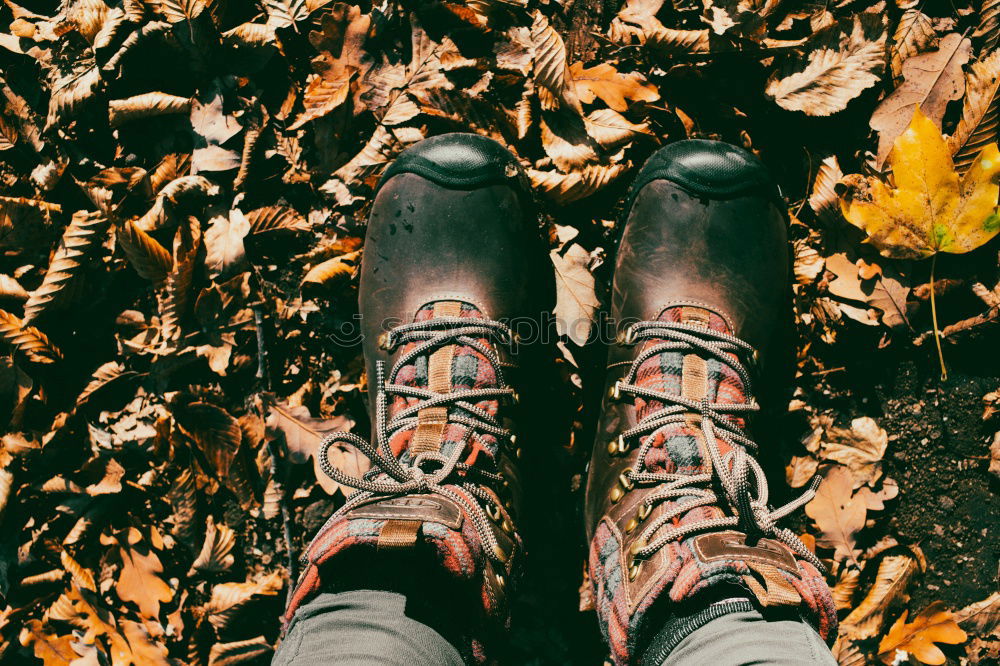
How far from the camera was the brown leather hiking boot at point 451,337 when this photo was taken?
4.26 ft

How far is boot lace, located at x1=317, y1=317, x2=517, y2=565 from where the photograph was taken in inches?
50.5

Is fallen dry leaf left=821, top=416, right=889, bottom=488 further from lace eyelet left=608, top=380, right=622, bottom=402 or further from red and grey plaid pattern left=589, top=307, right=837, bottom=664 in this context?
lace eyelet left=608, top=380, right=622, bottom=402

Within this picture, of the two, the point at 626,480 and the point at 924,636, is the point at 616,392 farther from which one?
the point at 924,636

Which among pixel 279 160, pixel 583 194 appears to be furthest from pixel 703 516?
pixel 279 160

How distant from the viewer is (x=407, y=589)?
1192 millimetres

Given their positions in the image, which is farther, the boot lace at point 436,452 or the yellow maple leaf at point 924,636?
the yellow maple leaf at point 924,636

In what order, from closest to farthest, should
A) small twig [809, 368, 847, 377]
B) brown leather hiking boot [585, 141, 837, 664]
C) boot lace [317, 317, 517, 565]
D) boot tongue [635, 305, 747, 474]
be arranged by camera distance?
brown leather hiking boot [585, 141, 837, 664] < boot lace [317, 317, 517, 565] < boot tongue [635, 305, 747, 474] < small twig [809, 368, 847, 377]

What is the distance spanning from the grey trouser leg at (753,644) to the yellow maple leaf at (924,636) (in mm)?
754

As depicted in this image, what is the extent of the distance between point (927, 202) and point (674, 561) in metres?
1.09

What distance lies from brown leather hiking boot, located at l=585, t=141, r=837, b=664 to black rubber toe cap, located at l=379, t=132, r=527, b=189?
14.3 inches

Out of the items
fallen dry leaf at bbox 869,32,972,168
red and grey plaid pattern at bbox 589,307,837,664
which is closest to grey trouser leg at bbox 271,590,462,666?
red and grey plaid pattern at bbox 589,307,837,664

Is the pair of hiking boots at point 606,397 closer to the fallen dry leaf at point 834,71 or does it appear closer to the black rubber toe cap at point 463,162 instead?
the black rubber toe cap at point 463,162

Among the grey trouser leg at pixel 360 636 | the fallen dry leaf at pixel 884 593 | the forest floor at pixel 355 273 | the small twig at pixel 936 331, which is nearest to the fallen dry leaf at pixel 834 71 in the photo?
the forest floor at pixel 355 273

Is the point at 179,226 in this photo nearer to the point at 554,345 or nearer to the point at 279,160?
the point at 279,160
